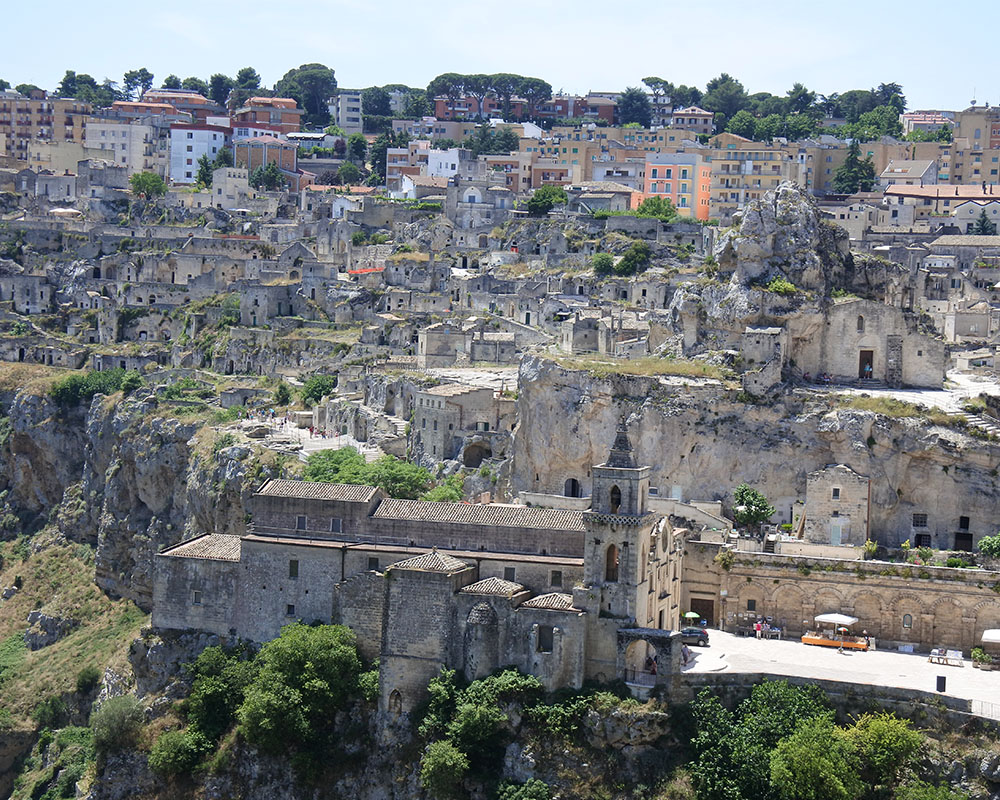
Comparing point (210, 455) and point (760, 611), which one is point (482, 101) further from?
point (760, 611)

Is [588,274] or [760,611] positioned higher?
[588,274]

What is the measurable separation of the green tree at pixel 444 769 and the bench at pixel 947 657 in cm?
1374

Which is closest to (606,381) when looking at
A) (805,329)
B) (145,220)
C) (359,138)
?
(805,329)

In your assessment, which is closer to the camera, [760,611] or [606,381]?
[760,611]

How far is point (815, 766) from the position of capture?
39.5 metres

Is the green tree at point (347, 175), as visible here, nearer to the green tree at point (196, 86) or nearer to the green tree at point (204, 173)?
the green tree at point (204, 173)

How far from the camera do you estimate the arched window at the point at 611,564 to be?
4512 cm

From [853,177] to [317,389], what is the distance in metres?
44.6

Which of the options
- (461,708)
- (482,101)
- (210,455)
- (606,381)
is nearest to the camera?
(461,708)

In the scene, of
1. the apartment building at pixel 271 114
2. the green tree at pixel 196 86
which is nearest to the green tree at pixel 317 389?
the apartment building at pixel 271 114

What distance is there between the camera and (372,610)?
1897 inches

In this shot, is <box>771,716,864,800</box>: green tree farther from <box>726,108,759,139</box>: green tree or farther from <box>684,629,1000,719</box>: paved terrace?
<box>726,108,759,139</box>: green tree

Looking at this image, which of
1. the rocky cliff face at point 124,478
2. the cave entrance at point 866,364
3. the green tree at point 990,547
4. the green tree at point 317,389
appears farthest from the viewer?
the green tree at point 317,389

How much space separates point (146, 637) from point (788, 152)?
6183 centimetres
